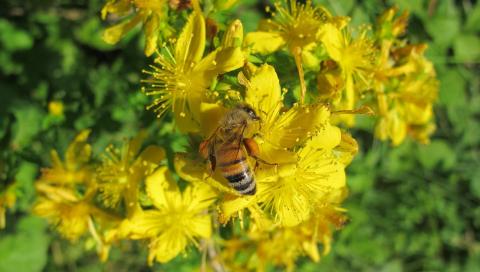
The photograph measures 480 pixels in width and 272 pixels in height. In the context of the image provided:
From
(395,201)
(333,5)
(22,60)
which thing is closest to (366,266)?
(395,201)

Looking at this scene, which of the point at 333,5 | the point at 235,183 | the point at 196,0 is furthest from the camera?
the point at 333,5

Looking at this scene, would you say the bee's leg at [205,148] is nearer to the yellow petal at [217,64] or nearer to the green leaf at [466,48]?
the yellow petal at [217,64]

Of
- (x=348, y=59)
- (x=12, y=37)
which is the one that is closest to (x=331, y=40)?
(x=348, y=59)

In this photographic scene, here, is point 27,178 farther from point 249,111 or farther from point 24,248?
point 249,111

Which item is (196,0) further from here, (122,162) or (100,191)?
(100,191)

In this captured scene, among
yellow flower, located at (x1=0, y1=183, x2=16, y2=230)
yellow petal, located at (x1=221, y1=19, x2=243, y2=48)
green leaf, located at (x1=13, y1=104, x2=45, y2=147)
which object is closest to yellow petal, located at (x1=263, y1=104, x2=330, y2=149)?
yellow petal, located at (x1=221, y1=19, x2=243, y2=48)
